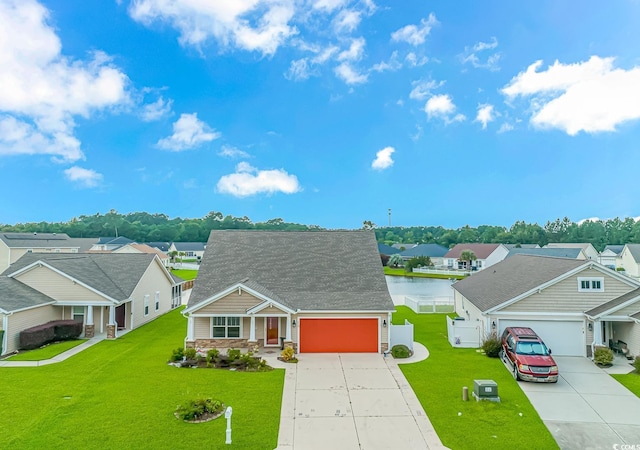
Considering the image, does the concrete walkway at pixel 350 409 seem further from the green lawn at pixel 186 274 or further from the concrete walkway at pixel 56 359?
the green lawn at pixel 186 274

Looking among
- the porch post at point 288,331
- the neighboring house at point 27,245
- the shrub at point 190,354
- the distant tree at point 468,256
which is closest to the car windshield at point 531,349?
the porch post at point 288,331

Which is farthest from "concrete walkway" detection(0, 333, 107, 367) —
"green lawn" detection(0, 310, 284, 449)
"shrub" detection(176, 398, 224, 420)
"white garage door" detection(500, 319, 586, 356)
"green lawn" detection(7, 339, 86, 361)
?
"white garage door" detection(500, 319, 586, 356)

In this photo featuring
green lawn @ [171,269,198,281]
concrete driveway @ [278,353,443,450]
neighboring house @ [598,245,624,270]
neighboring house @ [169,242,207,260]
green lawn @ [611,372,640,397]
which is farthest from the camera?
neighboring house @ [169,242,207,260]

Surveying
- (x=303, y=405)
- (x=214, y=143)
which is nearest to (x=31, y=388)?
(x=303, y=405)

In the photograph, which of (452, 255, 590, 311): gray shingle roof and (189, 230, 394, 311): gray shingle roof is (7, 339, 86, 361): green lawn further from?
(452, 255, 590, 311): gray shingle roof

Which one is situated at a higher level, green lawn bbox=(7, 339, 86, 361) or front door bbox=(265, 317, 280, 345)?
front door bbox=(265, 317, 280, 345)

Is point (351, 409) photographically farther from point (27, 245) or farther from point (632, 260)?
point (632, 260)
